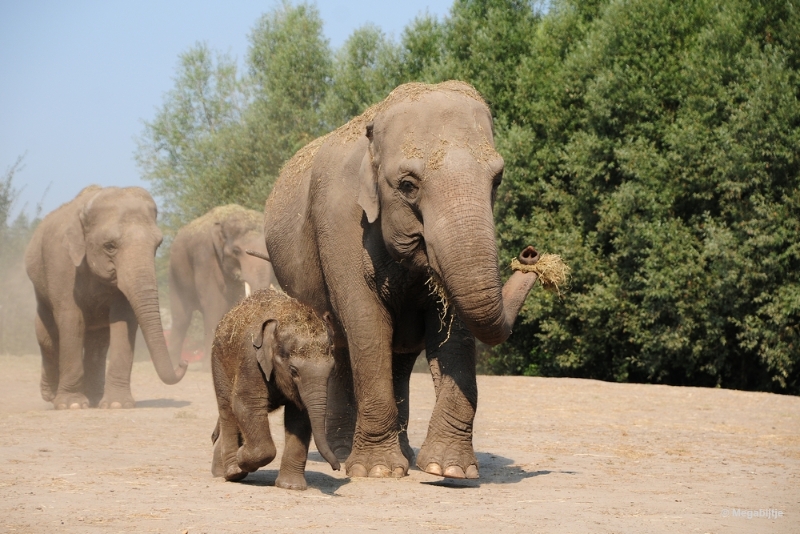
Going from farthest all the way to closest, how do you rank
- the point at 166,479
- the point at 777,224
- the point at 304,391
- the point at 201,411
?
the point at 777,224 < the point at 201,411 < the point at 166,479 < the point at 304,391

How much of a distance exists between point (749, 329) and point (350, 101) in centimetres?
1681

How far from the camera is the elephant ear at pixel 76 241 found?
54.6ft

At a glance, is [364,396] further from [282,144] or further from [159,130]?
[159,130]

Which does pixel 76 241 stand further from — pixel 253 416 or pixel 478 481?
pixel 478 481

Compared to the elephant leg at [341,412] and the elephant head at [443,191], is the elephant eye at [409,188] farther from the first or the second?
the elephant leg at [341,412]

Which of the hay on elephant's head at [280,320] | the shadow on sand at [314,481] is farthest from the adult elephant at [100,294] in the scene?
the hay on elephant's head at [280,320]

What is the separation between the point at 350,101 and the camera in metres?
34.2

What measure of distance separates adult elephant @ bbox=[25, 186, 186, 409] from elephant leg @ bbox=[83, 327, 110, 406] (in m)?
0.01

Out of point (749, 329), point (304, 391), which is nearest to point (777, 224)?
point (749, 329)

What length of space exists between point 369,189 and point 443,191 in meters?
0.96

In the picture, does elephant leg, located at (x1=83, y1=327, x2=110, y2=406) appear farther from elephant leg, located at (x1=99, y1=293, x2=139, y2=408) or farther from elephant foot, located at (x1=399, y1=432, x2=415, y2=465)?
elephant foot, located at (x1=399, y1=432, x2=415, y2=465)

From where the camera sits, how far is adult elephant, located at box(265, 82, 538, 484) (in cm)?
775

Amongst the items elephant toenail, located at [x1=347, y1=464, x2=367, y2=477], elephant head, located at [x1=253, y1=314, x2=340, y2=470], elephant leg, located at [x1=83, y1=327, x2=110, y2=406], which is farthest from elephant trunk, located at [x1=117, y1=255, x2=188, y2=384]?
elephant head, located at [x1=253, y1=314, x2=340, y2=470]

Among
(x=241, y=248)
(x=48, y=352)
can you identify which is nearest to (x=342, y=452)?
(x=48, y=352)
